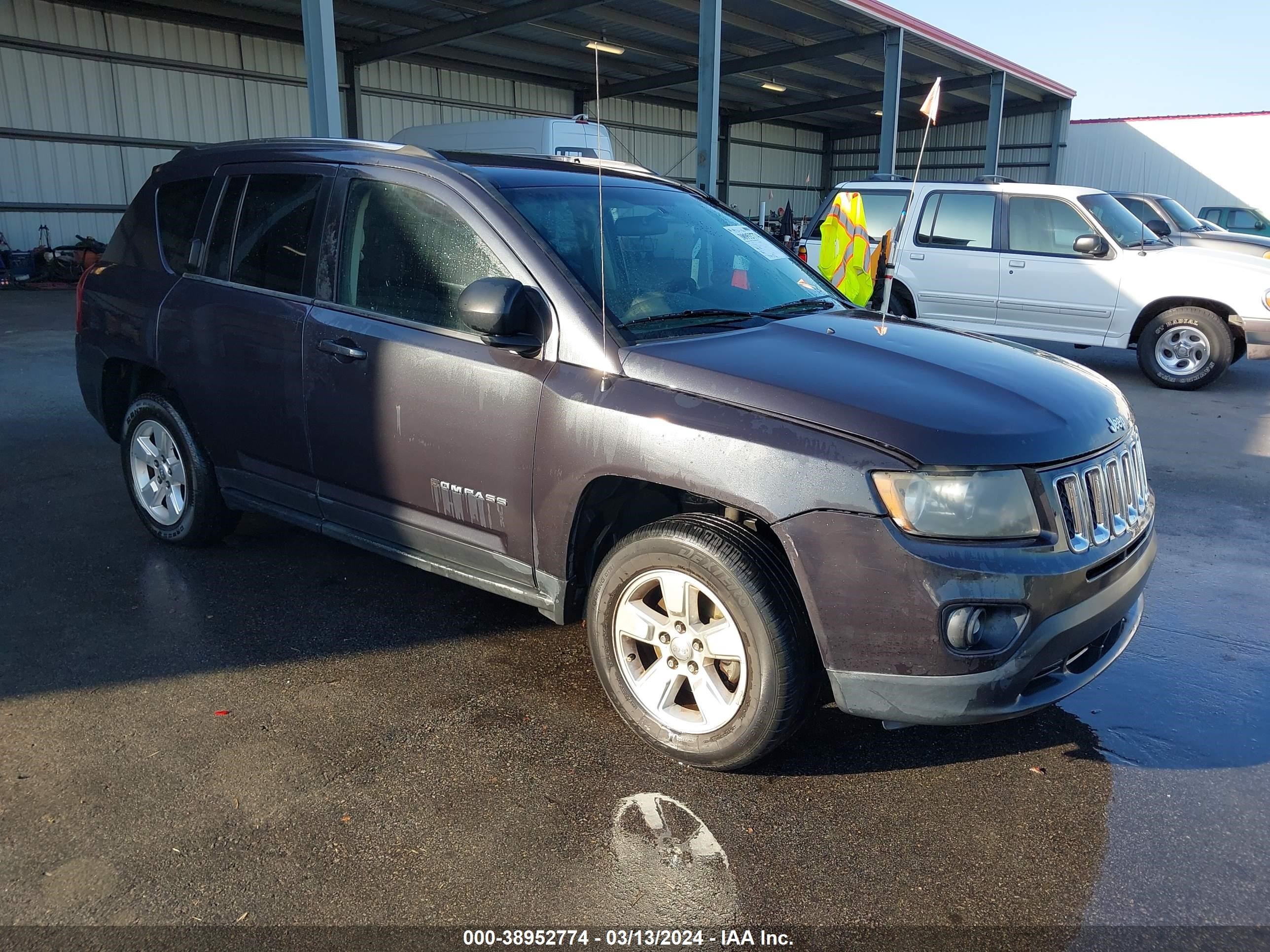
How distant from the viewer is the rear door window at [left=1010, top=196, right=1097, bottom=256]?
9781 mm

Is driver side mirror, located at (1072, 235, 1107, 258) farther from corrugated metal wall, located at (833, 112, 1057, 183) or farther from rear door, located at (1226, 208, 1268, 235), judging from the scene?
corrugated metal wall, located at (833, 112, 1057, 183)

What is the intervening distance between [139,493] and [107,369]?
0.66 meters

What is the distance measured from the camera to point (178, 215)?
4.57 meters

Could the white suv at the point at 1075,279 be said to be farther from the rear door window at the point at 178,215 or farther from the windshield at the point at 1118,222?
the rear door window at the point at 178,215

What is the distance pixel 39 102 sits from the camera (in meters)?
17.6

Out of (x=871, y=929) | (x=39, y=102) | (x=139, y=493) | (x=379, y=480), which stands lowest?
(x=871, y=929)

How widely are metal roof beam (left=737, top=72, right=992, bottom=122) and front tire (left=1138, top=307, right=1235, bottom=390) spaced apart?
735 inches

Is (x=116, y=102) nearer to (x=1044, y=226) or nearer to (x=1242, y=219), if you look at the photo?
(x=1044, y=226)

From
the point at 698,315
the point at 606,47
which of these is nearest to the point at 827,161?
the point at 606,47

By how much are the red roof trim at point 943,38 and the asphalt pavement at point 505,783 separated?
55.9 feet

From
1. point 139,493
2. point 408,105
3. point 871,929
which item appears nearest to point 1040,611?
point 871,929

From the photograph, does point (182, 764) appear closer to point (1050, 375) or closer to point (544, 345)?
point (544, 345)

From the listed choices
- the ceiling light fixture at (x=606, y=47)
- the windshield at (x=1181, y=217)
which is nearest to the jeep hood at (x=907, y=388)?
the windshield at (x=1181, y=217)

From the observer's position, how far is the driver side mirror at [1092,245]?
31.4 ft
